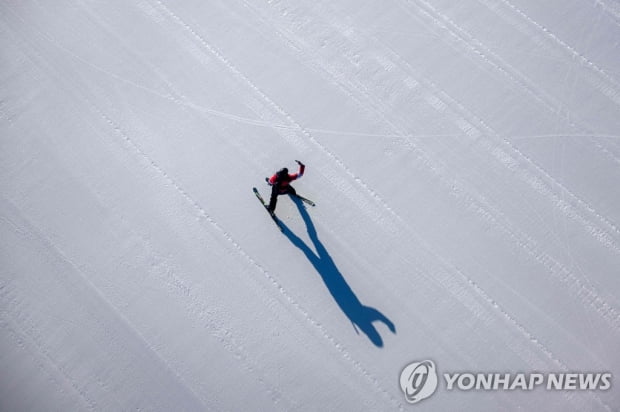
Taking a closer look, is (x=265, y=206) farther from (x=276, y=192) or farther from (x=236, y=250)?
(x=236, y=250)

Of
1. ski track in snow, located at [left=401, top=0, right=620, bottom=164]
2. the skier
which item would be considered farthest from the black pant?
ski track in snow, located at [left=401, top=0, right=620, bottom=164]

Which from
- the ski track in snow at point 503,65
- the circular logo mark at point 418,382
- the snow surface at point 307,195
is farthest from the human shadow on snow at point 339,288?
the ski track in snow at point 503,65

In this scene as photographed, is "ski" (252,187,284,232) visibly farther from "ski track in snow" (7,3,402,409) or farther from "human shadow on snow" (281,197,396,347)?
"ski track in snow" (7,3,402,409)

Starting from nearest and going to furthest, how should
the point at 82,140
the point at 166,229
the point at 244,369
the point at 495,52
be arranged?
the point at 244,369 < the point at 166,229 < the point at 82,140 < the point at 495,52

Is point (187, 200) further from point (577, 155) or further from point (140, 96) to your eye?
point (577, 155)

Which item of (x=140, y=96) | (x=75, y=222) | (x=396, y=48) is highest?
(x=140, y=96)

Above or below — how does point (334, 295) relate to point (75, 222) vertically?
below

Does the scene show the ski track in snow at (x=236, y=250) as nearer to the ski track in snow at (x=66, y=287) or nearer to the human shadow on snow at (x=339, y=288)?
the human shadow on snow at (x=339, y=288)

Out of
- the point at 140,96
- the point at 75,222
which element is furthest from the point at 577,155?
the point at 75,222

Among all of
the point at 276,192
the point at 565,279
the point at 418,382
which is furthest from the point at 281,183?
the point at 565,279
